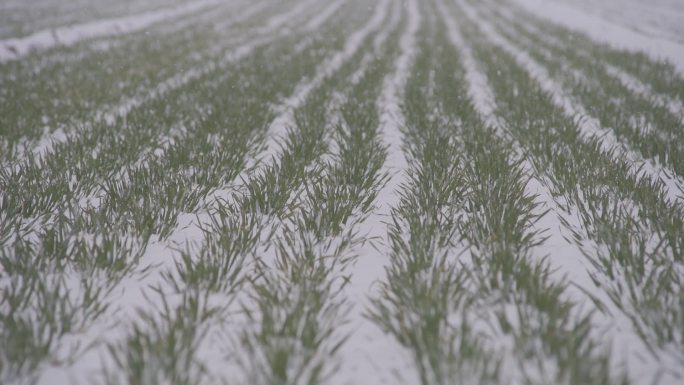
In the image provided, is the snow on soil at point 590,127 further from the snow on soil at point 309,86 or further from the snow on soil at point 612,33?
the snow on soil at point 309,86

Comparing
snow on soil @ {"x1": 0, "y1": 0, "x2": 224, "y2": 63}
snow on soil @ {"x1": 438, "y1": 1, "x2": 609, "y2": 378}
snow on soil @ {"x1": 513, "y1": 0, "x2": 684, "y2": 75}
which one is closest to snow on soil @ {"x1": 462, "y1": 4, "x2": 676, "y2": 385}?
snow on soil @ {"x1": 438, "y1": 1, "x2": 609, "y2": 378}

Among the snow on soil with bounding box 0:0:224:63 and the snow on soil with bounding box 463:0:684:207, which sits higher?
the snow on soil with bounding box 0:0:224:63

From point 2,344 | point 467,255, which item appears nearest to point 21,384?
point 2,344

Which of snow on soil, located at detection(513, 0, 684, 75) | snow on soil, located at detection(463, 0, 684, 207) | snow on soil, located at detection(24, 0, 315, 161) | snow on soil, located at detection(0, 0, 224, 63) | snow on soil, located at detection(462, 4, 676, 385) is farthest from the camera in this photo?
snow on soil, located at detection(0, 0, 224, 63)

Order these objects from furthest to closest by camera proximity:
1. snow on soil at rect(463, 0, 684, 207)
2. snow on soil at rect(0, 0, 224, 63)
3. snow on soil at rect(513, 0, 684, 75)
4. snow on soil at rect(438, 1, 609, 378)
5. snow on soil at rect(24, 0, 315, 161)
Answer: snow on soil at rect(0, 0, 224, 63) → snow on soil at rect(513, 0, 684, 75) → snow on soil at rect(24, 0, 315, 161) → snow on soil at rect(463, 0, 684, 207) → snow on soil at rect(438, 1, 609, 378)

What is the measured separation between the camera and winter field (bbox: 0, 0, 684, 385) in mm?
1481

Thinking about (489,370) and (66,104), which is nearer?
(489,370)

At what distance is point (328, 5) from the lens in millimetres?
22531

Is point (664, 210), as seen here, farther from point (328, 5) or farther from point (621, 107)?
point (328, 5)

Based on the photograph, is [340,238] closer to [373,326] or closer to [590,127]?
[373,326]

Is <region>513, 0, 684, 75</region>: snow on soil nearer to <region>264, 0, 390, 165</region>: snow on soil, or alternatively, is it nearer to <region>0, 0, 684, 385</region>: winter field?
<region>0, 0, 684, 385</region>: winter field

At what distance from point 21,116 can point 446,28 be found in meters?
13.3

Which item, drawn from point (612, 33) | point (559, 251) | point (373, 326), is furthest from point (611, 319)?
point (612, 33)

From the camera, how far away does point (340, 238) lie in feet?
7.81
